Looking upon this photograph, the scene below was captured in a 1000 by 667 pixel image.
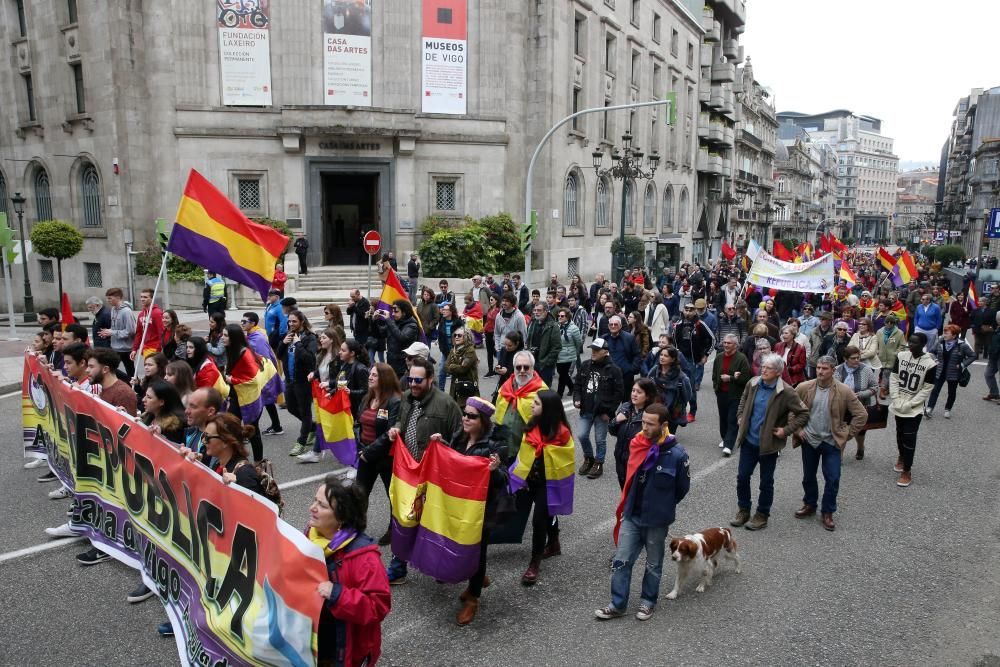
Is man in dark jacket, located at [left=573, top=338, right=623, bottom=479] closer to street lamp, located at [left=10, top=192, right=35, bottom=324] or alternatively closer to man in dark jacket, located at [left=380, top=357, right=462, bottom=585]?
man in dark jacket, located at [left=380, top=357, right=462, bottom=585]

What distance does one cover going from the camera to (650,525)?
5234mm

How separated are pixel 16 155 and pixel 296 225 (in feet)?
45.4

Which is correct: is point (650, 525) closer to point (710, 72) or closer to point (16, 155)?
point (16, 155)

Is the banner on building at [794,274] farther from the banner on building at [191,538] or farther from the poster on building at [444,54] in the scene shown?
the poster on building at [444,54]

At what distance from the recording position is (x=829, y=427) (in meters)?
7.07

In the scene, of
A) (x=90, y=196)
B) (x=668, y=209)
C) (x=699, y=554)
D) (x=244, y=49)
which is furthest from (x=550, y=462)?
(x=668, y=209)

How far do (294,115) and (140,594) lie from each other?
80.5 ft

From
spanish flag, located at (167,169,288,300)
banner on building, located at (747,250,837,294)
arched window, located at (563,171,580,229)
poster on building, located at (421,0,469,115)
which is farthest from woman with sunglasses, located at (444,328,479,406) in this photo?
arched window, located at (563,171,580,229)

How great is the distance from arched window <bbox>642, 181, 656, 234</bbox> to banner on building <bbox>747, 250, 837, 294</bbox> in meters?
27.5

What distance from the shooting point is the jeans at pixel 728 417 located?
9375 mm

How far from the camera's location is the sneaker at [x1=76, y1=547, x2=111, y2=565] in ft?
19.7

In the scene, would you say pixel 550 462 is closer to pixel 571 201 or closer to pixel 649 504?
pixel 649 504

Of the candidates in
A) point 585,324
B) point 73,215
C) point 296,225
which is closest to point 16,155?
point 73,215

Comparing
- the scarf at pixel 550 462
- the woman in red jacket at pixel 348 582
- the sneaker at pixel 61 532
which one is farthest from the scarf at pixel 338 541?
the sneaker at pixel 61 532
